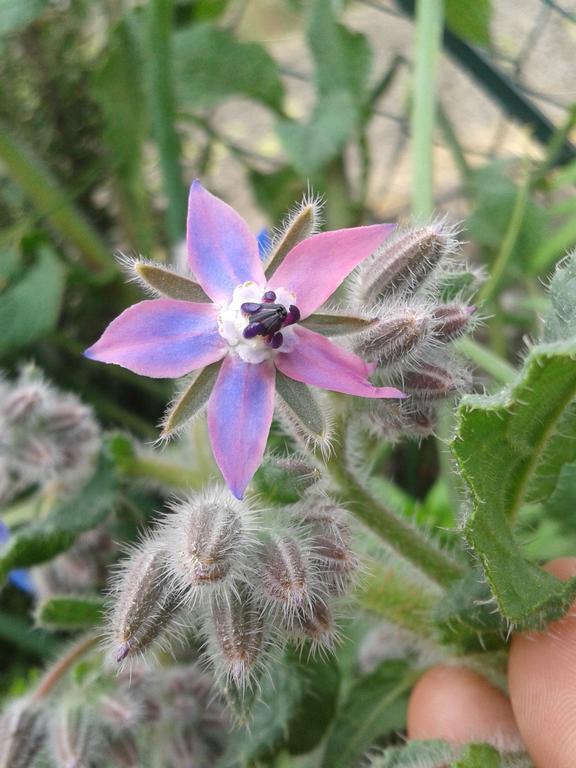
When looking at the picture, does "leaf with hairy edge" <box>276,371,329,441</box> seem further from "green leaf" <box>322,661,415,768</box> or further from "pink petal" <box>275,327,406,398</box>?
"green leaf" <box>322,661,415,768</box>

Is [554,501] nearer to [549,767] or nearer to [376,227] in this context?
[549,767]

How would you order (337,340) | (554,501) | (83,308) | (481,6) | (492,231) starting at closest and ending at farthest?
(337,340) < (554,501) < (481,6) < (492,231) < (83,308)

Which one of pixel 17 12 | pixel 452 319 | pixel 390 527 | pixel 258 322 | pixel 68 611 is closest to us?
pixel 258 322

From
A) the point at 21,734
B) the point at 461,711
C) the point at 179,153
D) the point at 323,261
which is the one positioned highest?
the point at 323,261

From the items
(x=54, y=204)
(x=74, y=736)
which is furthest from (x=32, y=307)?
(x=74, y=736)

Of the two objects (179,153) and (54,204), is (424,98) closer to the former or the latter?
(179,153)

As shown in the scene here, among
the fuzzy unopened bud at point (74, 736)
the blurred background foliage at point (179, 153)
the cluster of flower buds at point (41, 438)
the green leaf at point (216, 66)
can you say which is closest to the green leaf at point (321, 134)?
the blurred background foliage at point (179, 153)

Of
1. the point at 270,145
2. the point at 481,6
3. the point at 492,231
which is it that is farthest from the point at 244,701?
the point at 270,145
